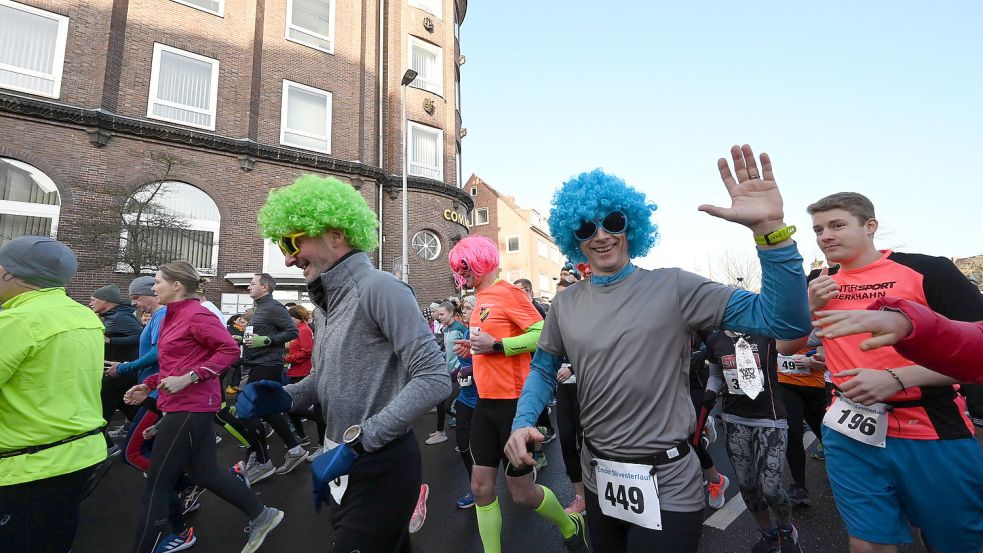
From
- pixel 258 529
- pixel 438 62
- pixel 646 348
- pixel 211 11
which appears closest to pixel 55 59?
pixel 211 11

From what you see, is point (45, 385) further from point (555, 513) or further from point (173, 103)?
point (173, 103)

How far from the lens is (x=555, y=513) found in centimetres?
301

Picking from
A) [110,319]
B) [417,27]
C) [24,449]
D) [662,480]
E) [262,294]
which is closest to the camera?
[662,480]

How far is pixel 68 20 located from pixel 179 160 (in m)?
4.65

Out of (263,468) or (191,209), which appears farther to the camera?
(191,209)

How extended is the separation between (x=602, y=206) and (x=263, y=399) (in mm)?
1966

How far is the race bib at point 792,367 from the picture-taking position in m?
3.91

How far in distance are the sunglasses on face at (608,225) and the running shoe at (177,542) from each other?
12.4 feet

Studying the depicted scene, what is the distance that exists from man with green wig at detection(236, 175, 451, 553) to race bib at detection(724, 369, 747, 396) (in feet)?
7.57

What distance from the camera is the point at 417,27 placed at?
17.9 m

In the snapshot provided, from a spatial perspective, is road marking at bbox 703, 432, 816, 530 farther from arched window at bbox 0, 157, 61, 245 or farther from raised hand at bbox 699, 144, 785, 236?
arched window at bbox 0, 157, 61, 245

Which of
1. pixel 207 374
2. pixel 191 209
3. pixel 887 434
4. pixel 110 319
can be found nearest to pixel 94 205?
pixel 191 209

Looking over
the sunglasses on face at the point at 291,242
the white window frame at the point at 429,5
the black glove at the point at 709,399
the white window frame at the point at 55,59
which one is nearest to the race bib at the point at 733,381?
the black glove at the point at 709,399

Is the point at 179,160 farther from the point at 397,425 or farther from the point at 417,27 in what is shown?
the point at 397,425
